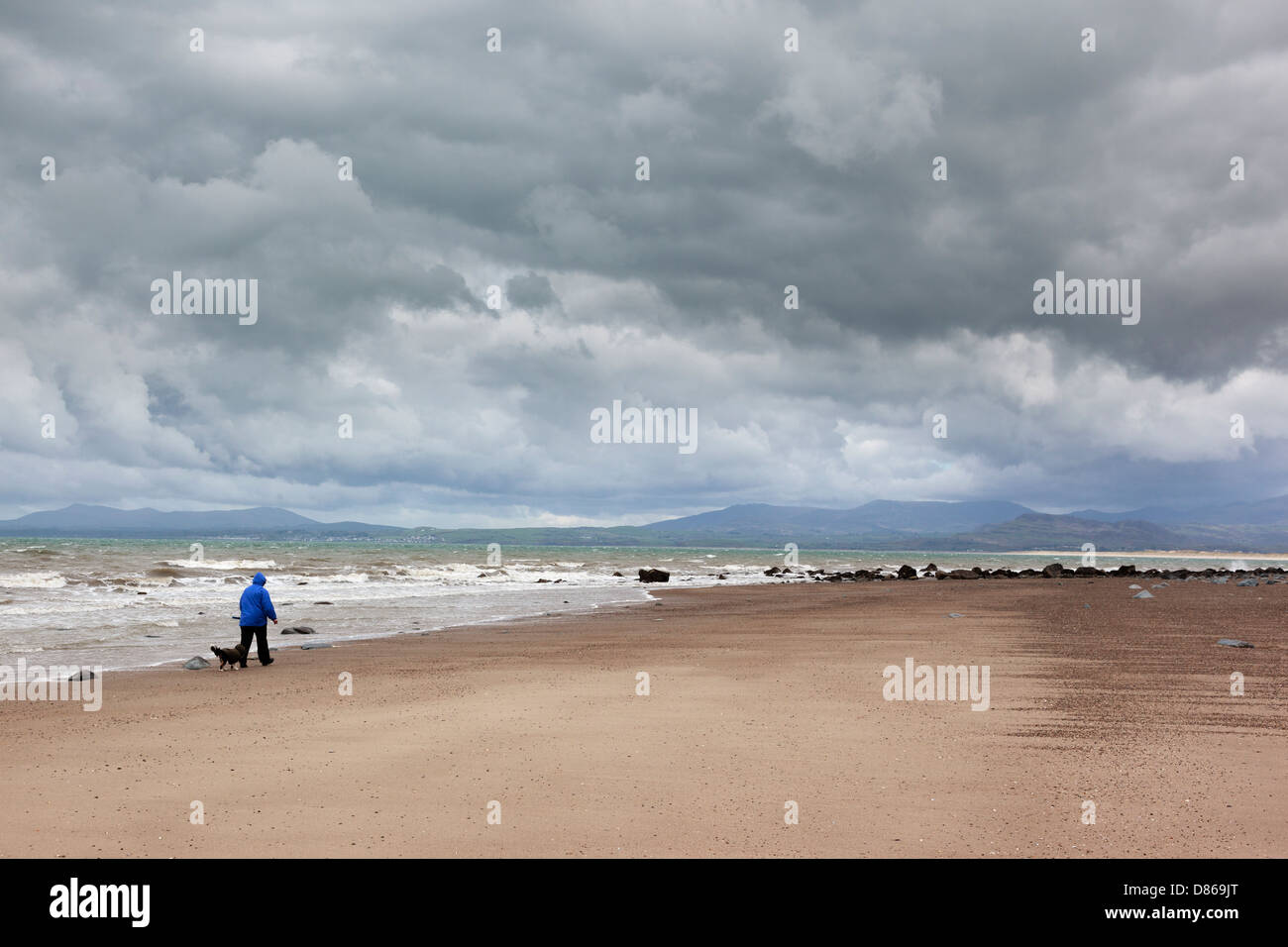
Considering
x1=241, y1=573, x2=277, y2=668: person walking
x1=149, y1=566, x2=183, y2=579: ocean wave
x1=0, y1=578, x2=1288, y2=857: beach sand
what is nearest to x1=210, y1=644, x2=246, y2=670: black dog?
x1=241, y1=573, x2=277, y2=668: person walking

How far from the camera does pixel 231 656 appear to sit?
16.2 m

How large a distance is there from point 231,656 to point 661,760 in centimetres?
1083

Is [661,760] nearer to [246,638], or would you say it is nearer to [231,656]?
[231,656]

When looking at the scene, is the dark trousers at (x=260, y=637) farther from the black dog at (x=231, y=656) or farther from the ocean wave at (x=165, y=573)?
the ocean wave at (x=165, y=573)

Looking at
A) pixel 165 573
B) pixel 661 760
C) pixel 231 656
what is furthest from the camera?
pixel 165 573

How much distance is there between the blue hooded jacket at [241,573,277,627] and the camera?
16.7 m

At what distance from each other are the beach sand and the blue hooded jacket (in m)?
1.04

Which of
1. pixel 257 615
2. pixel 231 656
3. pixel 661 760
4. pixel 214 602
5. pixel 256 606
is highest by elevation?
pixel 256 606

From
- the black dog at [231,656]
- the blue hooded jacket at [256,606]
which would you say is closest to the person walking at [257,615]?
the blue hooded jacket at [256,606]

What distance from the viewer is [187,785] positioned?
7.81m

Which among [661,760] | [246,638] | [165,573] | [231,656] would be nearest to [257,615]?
[246,638]

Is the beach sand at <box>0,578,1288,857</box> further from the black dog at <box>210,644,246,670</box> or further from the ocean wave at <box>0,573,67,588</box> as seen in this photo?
the ocean wave at <box>0,573,67,588</box>
